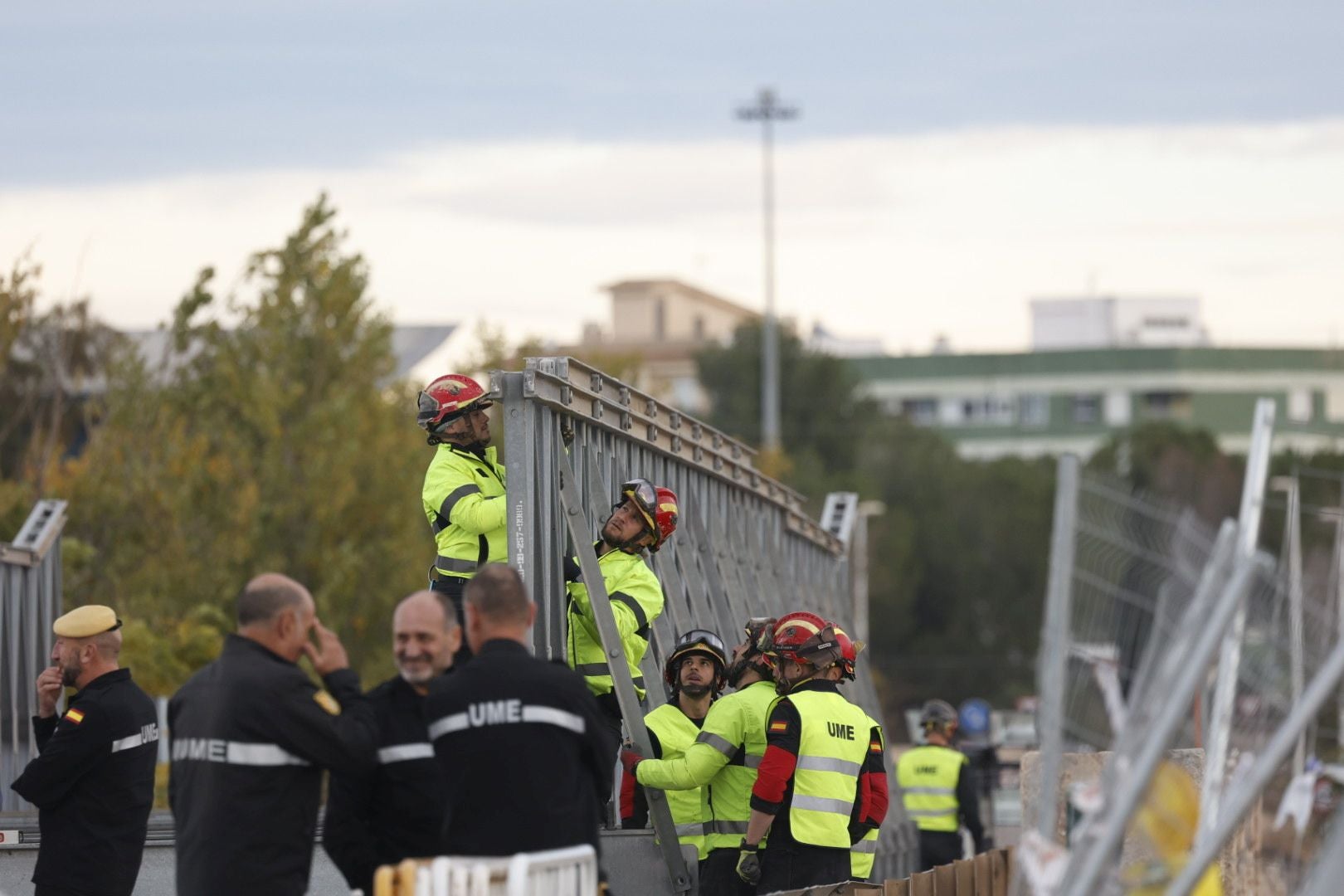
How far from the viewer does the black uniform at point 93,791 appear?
27.4ft

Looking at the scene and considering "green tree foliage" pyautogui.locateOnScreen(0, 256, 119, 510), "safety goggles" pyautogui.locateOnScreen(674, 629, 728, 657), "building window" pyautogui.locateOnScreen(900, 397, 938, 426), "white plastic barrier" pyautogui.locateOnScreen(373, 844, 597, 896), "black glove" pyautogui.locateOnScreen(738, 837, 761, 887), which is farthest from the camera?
"building window" pyautogui.locateOnScreen(900, 397, 938, 426)

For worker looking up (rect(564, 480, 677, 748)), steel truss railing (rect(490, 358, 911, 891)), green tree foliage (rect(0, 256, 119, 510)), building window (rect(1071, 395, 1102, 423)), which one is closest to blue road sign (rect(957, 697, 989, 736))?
steel truss railing (rect(490, 358, 911, 891))

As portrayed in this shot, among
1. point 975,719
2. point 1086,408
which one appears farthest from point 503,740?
point 1086,408

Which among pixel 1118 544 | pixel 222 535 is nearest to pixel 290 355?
pixel 222 535

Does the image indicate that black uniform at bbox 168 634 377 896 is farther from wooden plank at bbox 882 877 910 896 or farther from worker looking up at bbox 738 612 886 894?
wooden plank at bbox 882 877 910 896

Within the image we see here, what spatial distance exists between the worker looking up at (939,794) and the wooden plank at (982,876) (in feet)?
15.3

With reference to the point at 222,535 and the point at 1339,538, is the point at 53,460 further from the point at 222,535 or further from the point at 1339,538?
the point at 1339,538

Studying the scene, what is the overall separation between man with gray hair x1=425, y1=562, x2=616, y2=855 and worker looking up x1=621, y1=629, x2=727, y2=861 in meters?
3.05

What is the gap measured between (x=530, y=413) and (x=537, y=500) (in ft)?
1.32

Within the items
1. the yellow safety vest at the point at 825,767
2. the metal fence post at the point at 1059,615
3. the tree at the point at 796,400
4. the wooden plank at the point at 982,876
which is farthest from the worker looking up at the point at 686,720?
the tree at the point at 796,400

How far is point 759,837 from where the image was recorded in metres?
9.36

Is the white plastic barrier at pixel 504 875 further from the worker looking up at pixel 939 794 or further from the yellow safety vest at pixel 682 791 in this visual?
the worker looking up at pixel 939 794

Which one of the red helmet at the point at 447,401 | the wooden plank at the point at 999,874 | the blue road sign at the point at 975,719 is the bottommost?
the blue road sign at the point at 975,719

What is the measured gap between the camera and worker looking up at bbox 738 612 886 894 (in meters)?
9.33
